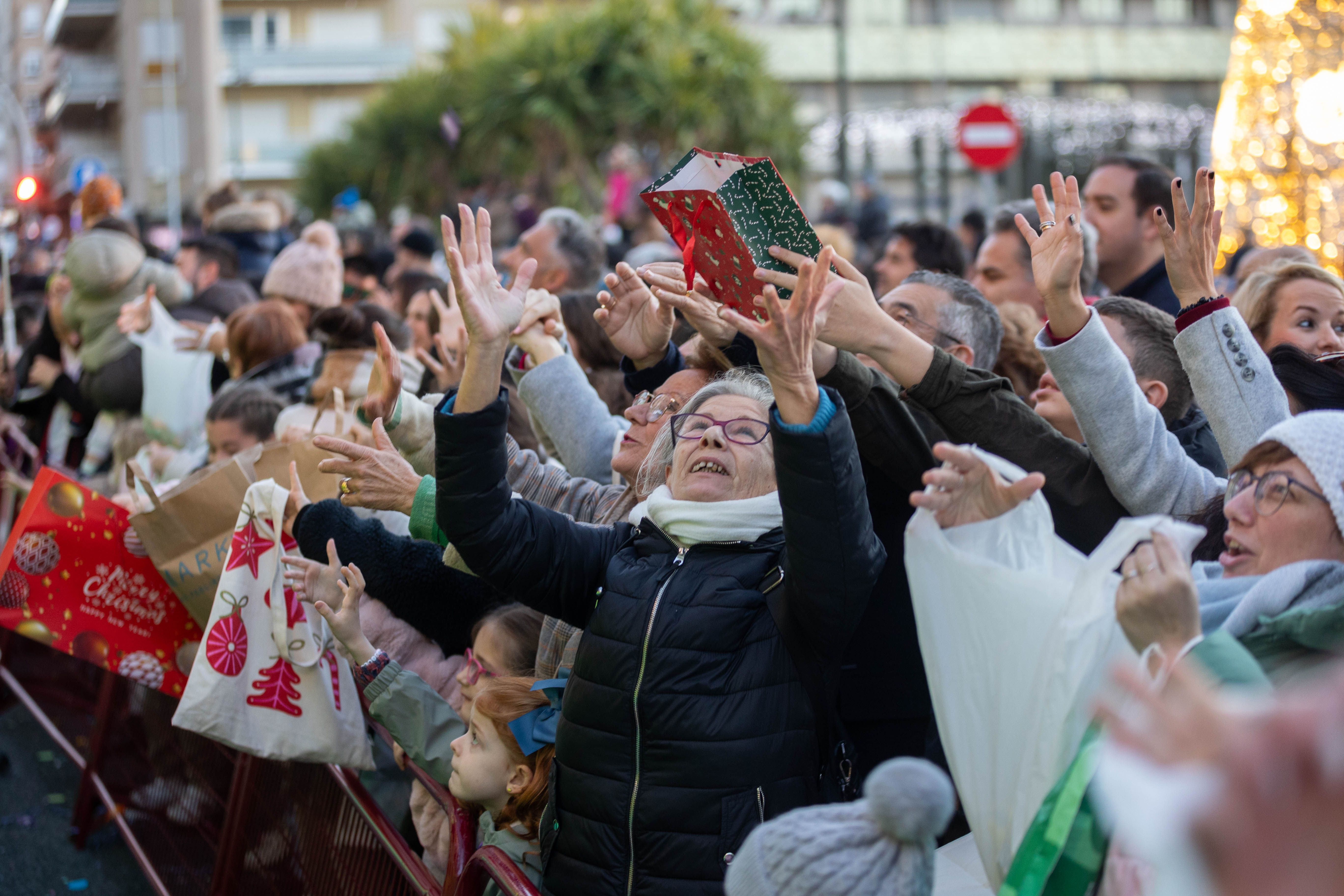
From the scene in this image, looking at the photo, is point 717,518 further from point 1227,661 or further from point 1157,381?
point 1157,381

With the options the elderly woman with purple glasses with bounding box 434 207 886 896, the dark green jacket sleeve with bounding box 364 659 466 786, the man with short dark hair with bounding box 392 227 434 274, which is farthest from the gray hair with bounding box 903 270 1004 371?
the man with short dark hair with bounding box 392 227 434 274

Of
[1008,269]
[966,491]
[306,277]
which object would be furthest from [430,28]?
[966,491]

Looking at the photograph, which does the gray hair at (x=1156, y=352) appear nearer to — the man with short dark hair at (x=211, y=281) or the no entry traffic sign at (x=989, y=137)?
the man with short dark hair at (x=211, y=281)

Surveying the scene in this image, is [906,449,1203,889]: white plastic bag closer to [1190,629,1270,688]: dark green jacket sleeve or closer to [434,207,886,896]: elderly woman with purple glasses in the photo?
[1190,629,1270,688]: dark green jacket sleeve

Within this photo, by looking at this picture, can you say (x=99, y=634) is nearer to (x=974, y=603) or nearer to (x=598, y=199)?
(x=974, y=603)

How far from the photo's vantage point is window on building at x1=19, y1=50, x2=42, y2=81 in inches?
541

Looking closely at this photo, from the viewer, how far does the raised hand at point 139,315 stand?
5.75 meters

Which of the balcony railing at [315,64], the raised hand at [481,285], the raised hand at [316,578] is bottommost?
the raised hand at [316,578]

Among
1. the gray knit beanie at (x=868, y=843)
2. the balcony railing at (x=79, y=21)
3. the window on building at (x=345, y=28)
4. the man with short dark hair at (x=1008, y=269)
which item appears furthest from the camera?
the window on building at (x=345, y=28)

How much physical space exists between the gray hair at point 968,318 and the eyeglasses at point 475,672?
139 cm

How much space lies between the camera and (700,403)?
8.76 feet

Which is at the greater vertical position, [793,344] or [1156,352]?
[793,344]

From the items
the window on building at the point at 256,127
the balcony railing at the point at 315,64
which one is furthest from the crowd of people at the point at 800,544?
the window on building at the point at 256,127

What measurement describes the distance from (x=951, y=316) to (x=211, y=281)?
17.9 feet
